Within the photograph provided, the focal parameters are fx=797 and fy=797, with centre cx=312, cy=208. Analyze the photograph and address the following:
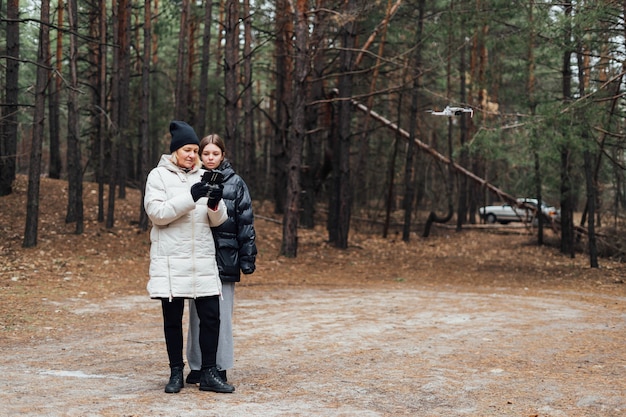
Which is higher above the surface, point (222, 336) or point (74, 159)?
point (74, 159)

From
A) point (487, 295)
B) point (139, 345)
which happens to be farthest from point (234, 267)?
point (487, 295)

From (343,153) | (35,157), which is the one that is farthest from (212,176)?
(343,153)

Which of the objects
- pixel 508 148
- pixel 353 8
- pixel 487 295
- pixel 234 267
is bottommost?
pixel 487 295

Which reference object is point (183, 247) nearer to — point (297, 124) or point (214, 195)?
point (214, 195)

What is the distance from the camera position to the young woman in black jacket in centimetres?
616

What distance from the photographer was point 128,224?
2200 cm

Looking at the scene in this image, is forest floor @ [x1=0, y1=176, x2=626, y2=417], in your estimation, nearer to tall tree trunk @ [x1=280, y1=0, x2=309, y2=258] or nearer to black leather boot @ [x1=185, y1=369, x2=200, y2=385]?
black leather boot @ [x1=185, y1=369, x2=200, y2=385]

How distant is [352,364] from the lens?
7645 mm

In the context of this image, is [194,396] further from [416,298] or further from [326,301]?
[416,298]

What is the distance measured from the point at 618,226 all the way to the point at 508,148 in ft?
26.8

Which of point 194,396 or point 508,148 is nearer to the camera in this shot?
point 194,396

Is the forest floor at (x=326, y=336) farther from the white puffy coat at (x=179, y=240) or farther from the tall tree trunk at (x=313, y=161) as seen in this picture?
the tall tree trunk at (x=313, y=161)

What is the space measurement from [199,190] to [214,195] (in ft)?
0.38

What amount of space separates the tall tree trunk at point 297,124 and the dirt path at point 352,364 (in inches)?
285
